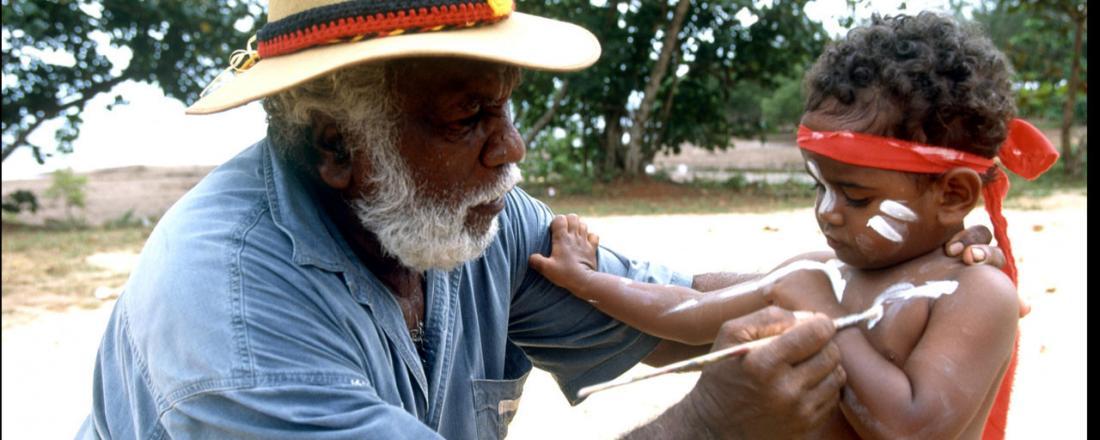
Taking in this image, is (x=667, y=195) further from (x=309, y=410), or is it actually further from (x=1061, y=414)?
(x=309, y=410)

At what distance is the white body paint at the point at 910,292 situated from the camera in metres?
2.12

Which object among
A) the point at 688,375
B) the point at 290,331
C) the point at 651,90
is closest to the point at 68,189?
the point at 651,90

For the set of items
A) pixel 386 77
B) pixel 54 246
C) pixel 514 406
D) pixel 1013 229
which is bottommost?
pixel 54 246

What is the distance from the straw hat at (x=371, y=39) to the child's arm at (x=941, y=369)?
2.96ft

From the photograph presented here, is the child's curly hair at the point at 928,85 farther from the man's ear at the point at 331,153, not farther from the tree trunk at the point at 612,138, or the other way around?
the tree trunk at the point at 612,138

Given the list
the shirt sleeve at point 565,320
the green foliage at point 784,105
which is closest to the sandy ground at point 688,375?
the shirt sleeve at point 565,320

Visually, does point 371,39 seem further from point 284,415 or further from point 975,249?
point 975,249

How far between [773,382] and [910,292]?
1.88ft

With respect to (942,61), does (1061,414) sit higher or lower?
lower

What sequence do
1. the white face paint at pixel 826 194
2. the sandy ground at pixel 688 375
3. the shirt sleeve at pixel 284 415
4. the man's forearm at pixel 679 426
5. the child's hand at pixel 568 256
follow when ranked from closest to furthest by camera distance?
the shirt sleeve at pixel 284 415
the man's forearm at pixel 679 426
the white face paint at pixel 826 194
the child's hand at pixel 568 256
the sandy ground at pixel 688 375

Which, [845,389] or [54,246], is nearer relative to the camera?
[845,389]

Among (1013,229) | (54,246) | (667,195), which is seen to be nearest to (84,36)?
(54,246)

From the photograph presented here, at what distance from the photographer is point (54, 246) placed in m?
10.4

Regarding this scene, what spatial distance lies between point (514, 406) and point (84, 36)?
40.6 ft
